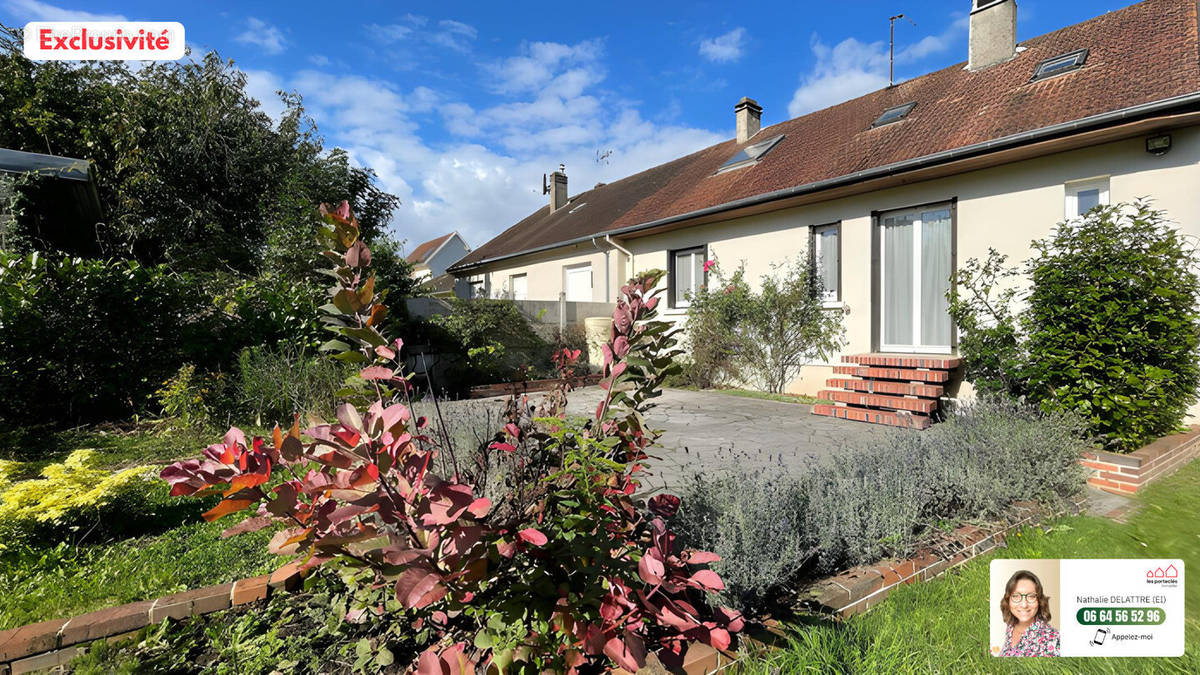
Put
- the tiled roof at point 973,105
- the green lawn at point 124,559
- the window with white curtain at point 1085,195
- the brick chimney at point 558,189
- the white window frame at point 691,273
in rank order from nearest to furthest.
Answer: the green lawn at point 124,559, the window with white curtain at point 1085,195, the tiled roof at point 973,105, the white window frame at point 691,273, the brick chimney at point 558,189

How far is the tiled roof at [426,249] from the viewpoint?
3828 centimetres

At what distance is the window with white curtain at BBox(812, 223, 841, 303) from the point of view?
8180 millimetres

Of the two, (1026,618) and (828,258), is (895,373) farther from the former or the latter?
(1026,618)

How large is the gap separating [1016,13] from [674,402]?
26.9 ft

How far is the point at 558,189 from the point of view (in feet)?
63.1

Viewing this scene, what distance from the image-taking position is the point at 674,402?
7.81 meters

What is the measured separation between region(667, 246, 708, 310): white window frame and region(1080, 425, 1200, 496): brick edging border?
21.5 ft

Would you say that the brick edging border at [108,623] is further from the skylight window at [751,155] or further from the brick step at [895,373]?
the skylight window at [751,155]

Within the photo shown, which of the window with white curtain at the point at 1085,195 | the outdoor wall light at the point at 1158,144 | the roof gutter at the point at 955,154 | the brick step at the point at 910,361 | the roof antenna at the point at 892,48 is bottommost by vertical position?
the brick step at the point at 910,361

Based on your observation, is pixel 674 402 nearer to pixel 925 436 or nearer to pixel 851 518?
pixel 925 436

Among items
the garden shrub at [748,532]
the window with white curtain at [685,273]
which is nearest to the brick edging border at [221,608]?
the garden shrub at [748,532]

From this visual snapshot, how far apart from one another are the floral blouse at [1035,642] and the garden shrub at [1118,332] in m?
3.27

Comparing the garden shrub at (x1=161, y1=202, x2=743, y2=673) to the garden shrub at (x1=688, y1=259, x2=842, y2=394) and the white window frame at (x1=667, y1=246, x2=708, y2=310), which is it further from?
the white window frame at (x1=667, y1=246, x2=708, y2=310)

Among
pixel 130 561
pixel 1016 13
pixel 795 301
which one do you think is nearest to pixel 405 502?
pixel 130 561
